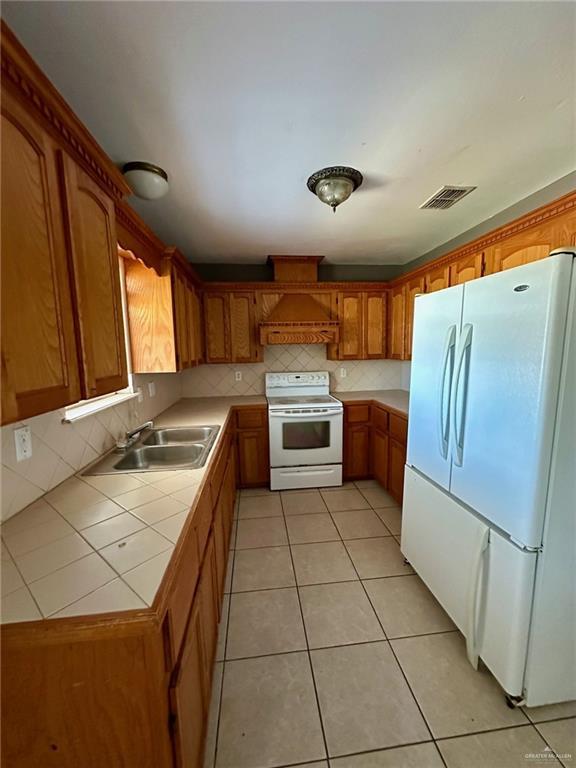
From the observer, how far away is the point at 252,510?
2.85 metres

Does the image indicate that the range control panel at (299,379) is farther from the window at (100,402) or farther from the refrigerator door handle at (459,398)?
the refrigerator door handle at (459,398)

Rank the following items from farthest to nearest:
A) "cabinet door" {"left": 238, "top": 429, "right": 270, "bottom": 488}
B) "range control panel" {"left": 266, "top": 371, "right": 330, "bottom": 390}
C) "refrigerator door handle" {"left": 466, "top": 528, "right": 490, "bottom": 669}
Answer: "range control panel" {"left": 266, "top": 371, "right": 330, "bottom": 390} → "cabinet door" {"left": 238, "top": 429, "right": 270, "bottom": 488} → "refrigerator door handle" {"left": 466, "top": 528, "right": 490, "bottom": 669}

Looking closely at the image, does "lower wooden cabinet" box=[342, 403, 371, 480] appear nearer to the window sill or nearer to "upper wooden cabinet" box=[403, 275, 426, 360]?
"upper wooden cabinet" box=[403, 275, 426, 360]

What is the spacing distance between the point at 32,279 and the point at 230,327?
254cm

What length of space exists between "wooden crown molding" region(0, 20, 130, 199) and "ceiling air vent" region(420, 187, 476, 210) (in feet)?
6.08

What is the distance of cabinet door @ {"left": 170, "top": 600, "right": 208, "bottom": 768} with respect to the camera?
2.67ft

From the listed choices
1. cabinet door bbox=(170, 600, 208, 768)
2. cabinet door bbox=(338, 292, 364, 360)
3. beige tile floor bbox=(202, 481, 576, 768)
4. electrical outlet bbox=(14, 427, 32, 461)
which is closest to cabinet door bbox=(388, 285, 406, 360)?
cabinet door bbox=(338, 292, 364, 360)

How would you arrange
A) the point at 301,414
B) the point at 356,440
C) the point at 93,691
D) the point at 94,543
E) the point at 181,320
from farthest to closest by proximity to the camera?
the point at 356,440, the point at 301,414, the point at 181,320, the point at 94,543, the point at 93,691

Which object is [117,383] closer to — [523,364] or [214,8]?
[214,8]

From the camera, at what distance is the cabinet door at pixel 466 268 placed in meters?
2.15

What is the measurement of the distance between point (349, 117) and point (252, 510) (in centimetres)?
283

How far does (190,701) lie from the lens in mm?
951

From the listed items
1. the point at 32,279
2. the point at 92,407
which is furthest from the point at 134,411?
the point at 32,279

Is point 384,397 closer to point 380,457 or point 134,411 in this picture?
point 380,457
